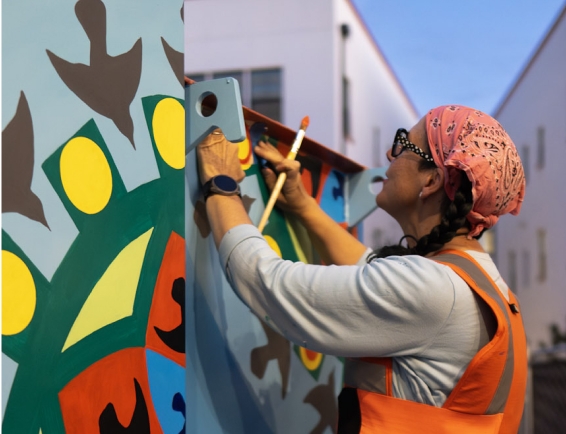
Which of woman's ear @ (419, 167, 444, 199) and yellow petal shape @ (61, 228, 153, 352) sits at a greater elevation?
woman's ear @ (419, 167, 444, 199)

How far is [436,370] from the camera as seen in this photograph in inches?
66.7

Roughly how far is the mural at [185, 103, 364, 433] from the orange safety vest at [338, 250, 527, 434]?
0.33 meters

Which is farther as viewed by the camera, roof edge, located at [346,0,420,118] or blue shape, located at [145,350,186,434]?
roof edge, located at [346,0,420,118]

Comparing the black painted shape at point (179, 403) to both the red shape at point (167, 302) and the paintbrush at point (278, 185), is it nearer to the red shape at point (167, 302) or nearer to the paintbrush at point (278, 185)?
the red shape at point (167, 302)

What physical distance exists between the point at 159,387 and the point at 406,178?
830 mm

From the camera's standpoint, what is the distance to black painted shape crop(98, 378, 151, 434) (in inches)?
52.6

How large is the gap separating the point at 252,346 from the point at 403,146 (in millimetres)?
695

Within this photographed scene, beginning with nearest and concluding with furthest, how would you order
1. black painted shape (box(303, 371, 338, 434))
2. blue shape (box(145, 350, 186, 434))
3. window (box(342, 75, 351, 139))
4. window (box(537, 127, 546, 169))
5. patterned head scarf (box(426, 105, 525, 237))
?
blue shape (box(145, 350, 186, 434)) < patterned head scarf (box(426, 105, 525, 237)) < black painted shape (box(303, 371, 338, 434)) < window (box(342, 75, 351, 139)) < window (box(537, 127, 546, 169))

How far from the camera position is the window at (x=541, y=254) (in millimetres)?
17938

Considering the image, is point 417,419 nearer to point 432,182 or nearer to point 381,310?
point 381,310

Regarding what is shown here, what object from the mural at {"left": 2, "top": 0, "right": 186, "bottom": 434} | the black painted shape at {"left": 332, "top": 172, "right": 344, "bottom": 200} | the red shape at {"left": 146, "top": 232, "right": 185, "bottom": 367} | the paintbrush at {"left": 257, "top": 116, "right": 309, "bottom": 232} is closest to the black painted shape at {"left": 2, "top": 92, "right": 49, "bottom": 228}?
the mural at {"left": 2, "top": 0, "right": 186, "bottom": 434}

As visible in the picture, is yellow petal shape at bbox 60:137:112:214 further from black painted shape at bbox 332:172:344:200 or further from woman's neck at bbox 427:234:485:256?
black painted shape at bbox 332:172:344:200

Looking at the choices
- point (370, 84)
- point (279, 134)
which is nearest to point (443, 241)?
point (279, 134)

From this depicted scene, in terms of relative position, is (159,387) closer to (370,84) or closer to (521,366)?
(521,366)
